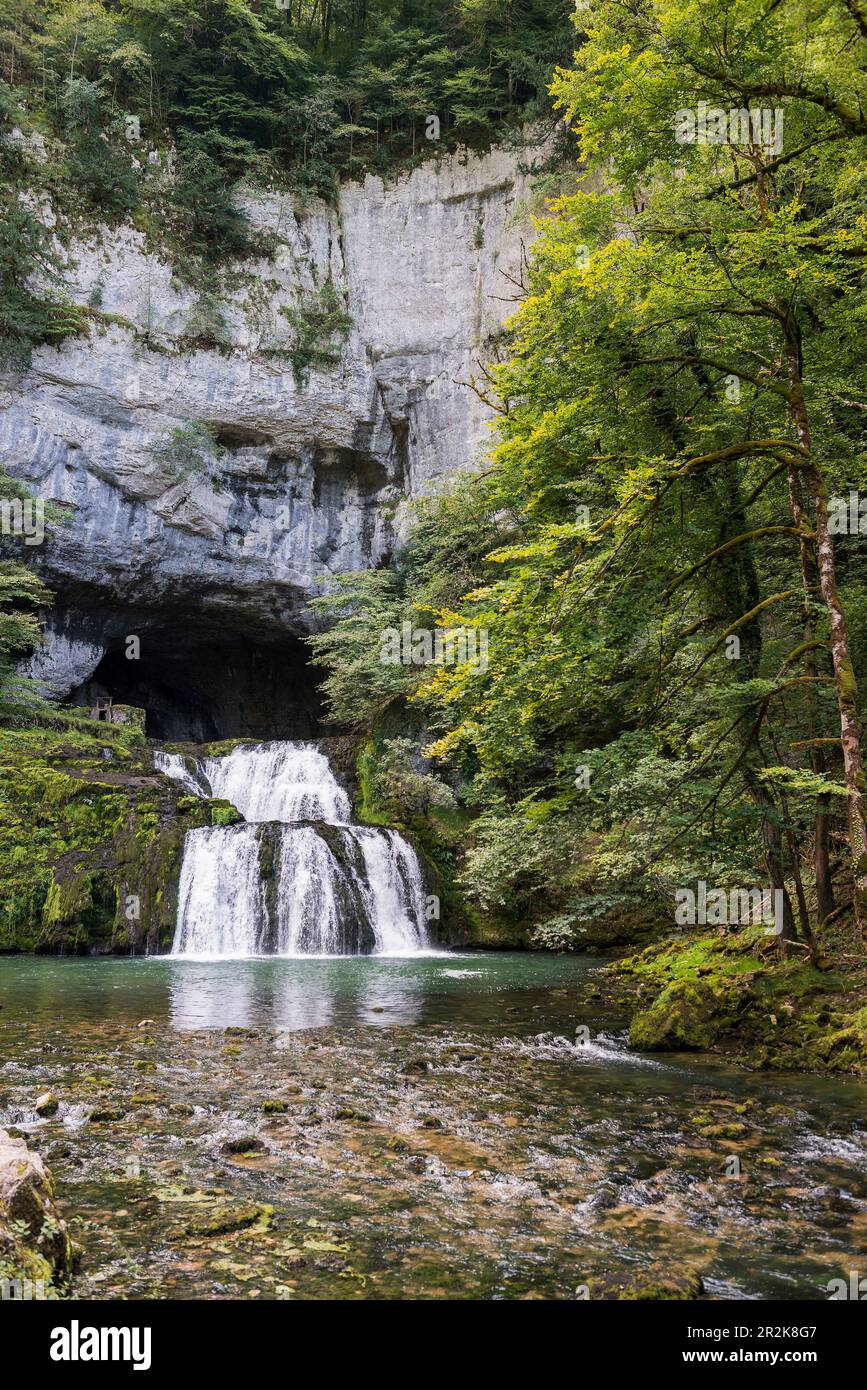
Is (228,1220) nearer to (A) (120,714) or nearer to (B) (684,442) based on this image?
(B) (684,442)

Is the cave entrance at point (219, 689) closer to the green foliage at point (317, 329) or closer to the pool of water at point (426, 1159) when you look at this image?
the green foliage at point (317, 329)

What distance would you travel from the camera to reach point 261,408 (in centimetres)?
2820

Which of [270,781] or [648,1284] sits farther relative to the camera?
[270,781]

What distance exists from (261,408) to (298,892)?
59.6 feet

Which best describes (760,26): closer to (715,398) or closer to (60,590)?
(715,398)

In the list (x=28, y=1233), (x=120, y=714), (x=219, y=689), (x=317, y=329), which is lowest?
(x=28, y=1233)

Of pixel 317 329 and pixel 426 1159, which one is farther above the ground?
pixel 317 329

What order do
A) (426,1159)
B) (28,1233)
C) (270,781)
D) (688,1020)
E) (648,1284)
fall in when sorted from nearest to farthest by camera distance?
(28,1233) < (648,1284) < (426,1159) < (688,1020) < (270,781)

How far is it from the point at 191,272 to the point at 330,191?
6.65m

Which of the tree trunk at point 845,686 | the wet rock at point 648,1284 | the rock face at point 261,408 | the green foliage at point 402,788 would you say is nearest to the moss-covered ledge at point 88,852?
the green foliage at point 402,788

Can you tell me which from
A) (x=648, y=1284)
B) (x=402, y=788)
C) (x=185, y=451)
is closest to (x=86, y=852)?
(x=402, y=788)

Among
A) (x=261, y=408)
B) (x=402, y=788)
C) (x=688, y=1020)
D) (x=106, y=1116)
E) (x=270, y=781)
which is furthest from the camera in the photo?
(x=261, y=408)

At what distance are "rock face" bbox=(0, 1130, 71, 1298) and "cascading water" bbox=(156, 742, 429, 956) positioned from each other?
13.6 metres

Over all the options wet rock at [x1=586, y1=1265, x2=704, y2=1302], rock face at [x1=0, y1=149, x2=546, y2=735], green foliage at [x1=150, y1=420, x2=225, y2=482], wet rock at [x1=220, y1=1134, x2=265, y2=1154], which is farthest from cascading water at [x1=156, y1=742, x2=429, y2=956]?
green foliage at [x1=150, y1=420, x2=225, y2=482]
